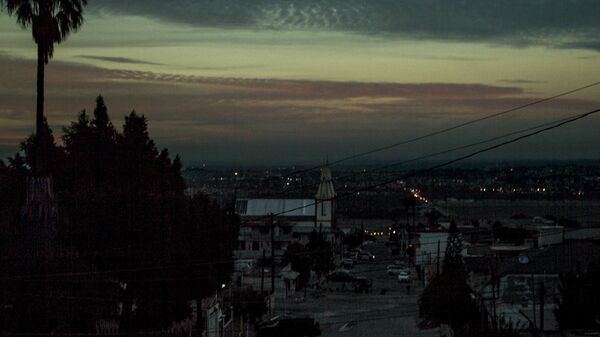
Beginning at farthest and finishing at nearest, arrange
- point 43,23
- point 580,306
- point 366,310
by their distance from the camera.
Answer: point 366,310 → point 580,306 → point 43,23

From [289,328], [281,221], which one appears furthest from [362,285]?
[281,221]

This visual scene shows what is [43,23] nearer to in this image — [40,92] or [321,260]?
[40,92]

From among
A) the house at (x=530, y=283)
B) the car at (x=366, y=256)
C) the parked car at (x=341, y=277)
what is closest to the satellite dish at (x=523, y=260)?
the house at (x=530, y=283)

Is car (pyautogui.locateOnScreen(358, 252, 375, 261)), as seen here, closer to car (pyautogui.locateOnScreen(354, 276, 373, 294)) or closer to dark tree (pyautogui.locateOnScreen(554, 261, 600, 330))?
car (pyautogui.locateOnScreen(354, 276, 373, 294))

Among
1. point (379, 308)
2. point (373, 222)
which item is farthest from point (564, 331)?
point (373, 222)

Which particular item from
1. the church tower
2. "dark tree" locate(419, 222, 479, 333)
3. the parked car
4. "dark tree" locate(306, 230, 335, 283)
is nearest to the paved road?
"dark tree" locate(419, 222, 479, 333)

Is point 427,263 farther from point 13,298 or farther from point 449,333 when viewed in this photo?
point 13,298

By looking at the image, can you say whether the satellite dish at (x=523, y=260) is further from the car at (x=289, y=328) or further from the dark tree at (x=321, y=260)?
the dark tree at (x=321, y=260)
